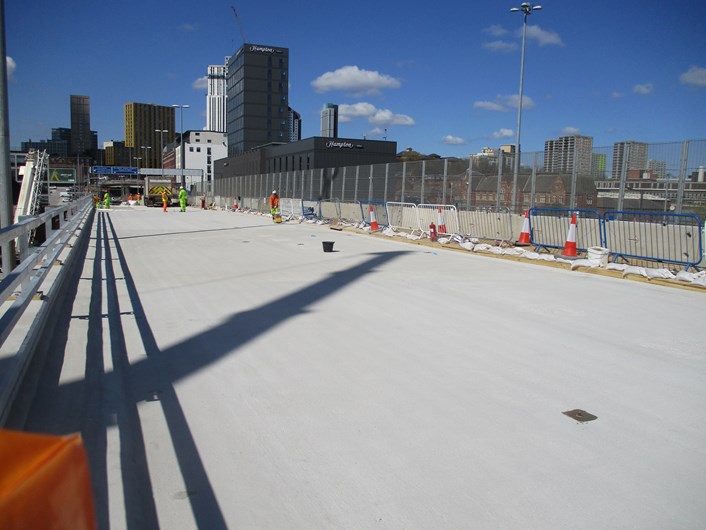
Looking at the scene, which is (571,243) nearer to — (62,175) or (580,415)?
(580,415)

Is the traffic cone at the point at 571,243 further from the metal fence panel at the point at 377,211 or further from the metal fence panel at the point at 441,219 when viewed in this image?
the metal fence panel at the point at 377,211

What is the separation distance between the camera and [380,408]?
15.4 ft

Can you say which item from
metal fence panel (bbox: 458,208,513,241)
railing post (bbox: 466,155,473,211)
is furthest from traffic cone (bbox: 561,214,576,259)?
railing post (bbox: 466,155,473,211)

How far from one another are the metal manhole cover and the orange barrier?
399cm

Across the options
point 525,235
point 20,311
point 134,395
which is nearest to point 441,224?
point 525,235

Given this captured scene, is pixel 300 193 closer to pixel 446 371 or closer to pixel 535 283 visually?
pixel 535 283

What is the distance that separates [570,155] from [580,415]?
13.8 metres

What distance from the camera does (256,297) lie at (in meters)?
9.35

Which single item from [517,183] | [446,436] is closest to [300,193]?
[517,183]

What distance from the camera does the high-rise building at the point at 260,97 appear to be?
434 feet

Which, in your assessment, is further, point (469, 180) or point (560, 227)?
point (469, 180)

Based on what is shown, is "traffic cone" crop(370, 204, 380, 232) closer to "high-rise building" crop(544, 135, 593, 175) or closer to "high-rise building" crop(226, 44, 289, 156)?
"high-rise building" crop(544, 135, 593, 175)

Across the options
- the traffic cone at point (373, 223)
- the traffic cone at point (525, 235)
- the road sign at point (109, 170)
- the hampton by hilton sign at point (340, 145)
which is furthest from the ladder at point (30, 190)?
the road sign at point (109, 170)

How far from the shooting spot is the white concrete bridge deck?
3.29 meters
